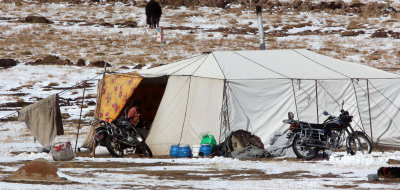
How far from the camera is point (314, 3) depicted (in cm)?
8425

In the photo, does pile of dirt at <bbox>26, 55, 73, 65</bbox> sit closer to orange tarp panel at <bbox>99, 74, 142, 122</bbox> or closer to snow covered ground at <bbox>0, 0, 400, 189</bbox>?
snow covered ground at <bbox>0, 0, 400, 189</bbox>

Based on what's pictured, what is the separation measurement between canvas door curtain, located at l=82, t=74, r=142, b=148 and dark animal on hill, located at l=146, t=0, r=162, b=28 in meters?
34.5

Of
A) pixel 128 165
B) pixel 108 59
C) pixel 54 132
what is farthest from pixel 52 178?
pixel 108 59

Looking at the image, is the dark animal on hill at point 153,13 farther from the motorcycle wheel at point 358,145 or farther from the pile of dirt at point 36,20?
the motorcycle wheel at point 358,145

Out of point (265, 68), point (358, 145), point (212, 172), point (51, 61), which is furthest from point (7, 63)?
point (212, 172)

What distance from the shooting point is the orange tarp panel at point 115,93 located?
21.0 m

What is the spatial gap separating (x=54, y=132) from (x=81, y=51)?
3311cm

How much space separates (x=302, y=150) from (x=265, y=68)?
3735 mm

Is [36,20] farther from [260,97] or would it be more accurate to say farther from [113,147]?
[113,147]

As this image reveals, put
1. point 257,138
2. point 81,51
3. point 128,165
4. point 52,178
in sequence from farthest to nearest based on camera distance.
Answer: point 81,51 → point 257,138 → point 128,165 → point 52,178

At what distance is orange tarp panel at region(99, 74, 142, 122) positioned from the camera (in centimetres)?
2095

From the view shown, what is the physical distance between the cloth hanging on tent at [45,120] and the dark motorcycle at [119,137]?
1407 mm

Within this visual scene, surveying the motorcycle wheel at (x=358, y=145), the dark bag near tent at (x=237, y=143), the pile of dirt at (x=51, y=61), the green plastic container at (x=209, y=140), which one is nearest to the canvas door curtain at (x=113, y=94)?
the green plastic container at (x=209, y=140)

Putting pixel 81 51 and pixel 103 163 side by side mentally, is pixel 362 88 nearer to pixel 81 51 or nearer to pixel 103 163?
pixel 103 163
